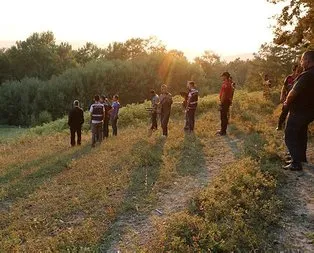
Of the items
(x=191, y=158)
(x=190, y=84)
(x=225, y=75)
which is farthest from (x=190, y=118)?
(x=191, y=158)

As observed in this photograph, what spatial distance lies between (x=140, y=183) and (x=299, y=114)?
428cm

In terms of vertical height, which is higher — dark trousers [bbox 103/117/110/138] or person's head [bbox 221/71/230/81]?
person's head [bbox 221/71/230/81]

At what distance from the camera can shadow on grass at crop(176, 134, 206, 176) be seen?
11367mm

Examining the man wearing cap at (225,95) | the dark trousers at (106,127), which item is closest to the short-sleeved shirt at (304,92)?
the man wearing cap at (225,95)

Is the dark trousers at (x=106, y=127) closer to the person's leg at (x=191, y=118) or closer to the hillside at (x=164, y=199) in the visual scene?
the hillside at (x=164, y=199)

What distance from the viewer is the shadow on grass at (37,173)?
11.3m

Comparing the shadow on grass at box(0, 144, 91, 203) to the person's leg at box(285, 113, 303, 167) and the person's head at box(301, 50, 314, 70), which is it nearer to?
the person's leg at box(285, 113, 303, 167)

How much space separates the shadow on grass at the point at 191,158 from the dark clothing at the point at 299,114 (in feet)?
9.72

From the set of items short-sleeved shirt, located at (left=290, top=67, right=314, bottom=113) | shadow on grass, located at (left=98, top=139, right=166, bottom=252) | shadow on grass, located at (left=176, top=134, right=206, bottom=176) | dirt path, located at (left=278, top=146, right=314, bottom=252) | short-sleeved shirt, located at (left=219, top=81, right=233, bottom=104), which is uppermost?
short-sleeved shirt, located at (left=290, top=67, right=314, bottom=113)

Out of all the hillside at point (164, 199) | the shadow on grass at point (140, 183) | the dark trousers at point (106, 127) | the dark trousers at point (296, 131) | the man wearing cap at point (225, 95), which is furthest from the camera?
the dark trousers at point (106, 127)

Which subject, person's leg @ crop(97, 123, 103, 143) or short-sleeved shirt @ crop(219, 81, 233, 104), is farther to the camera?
person's leg @ crop(97, 123, 103, 143)

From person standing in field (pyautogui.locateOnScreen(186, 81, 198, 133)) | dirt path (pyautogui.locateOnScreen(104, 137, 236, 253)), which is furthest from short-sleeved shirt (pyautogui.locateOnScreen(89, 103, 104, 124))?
dirt path (pyautogui.locateOnScreen(104, 137, 236, 253))

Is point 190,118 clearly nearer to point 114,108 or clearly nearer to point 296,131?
point 114,108

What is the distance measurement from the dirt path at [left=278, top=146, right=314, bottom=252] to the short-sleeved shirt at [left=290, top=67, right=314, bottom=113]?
147cm
